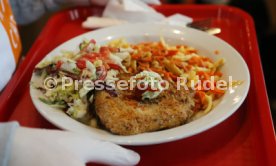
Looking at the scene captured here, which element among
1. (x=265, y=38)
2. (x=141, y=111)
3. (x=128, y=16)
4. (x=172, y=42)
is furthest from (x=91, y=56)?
(x=265, y=38)

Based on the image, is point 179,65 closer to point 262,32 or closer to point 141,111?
point 141,111

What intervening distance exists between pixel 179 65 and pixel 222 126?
22 centimetres

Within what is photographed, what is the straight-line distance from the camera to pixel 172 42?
3.71ft

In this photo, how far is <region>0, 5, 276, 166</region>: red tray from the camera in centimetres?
73

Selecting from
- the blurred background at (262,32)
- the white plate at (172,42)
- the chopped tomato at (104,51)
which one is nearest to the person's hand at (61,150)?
the white plate at (172,42)

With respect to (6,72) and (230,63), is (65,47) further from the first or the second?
(230,63)

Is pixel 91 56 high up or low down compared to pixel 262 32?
up

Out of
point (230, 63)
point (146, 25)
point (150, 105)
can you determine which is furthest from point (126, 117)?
point (146, 25)

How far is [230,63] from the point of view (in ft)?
3.06

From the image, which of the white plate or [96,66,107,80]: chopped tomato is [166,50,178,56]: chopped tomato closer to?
the white plate

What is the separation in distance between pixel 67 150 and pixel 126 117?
151mm

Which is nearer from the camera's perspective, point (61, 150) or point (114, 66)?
point (61, 150)

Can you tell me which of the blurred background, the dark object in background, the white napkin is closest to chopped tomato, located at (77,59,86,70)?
the white napkin

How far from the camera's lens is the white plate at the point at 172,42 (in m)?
0.70
